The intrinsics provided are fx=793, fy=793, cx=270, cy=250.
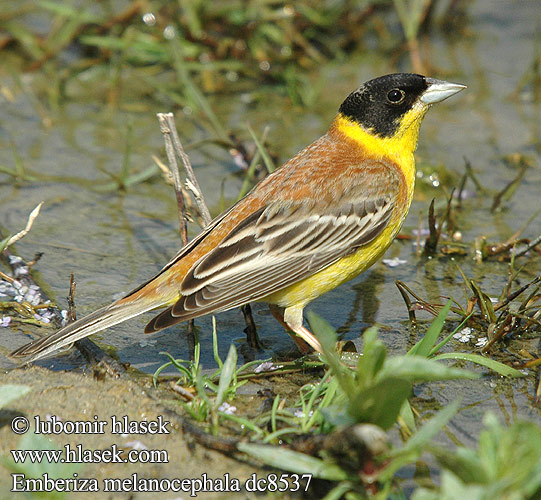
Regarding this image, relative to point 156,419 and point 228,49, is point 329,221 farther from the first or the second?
point 228,49

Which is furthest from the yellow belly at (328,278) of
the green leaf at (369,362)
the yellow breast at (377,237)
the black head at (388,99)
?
the green leaf at (369,362)

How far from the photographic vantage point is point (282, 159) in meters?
7.27

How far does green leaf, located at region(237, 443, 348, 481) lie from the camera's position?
3049 millimetres

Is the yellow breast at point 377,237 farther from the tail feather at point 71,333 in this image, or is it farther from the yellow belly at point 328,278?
the tail feather at point 71,333

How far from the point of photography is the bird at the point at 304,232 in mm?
4430

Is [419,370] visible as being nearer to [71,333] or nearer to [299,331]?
[299,331]

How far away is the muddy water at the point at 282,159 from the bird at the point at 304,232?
0.35 m

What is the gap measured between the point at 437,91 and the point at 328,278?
1580mm

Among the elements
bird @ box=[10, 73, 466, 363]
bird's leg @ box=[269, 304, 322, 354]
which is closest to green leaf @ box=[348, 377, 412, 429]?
bird @ box=[10, 73, 466, 363]

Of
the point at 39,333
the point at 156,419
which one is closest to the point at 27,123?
the point at 39,333

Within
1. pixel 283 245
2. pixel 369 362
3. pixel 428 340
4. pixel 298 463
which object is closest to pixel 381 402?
pixel 369 362

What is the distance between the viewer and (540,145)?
7535mm

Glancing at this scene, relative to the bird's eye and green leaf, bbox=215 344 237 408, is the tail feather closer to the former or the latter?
green leaf, bbox=215 344 237 408

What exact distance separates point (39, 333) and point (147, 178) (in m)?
2.48
